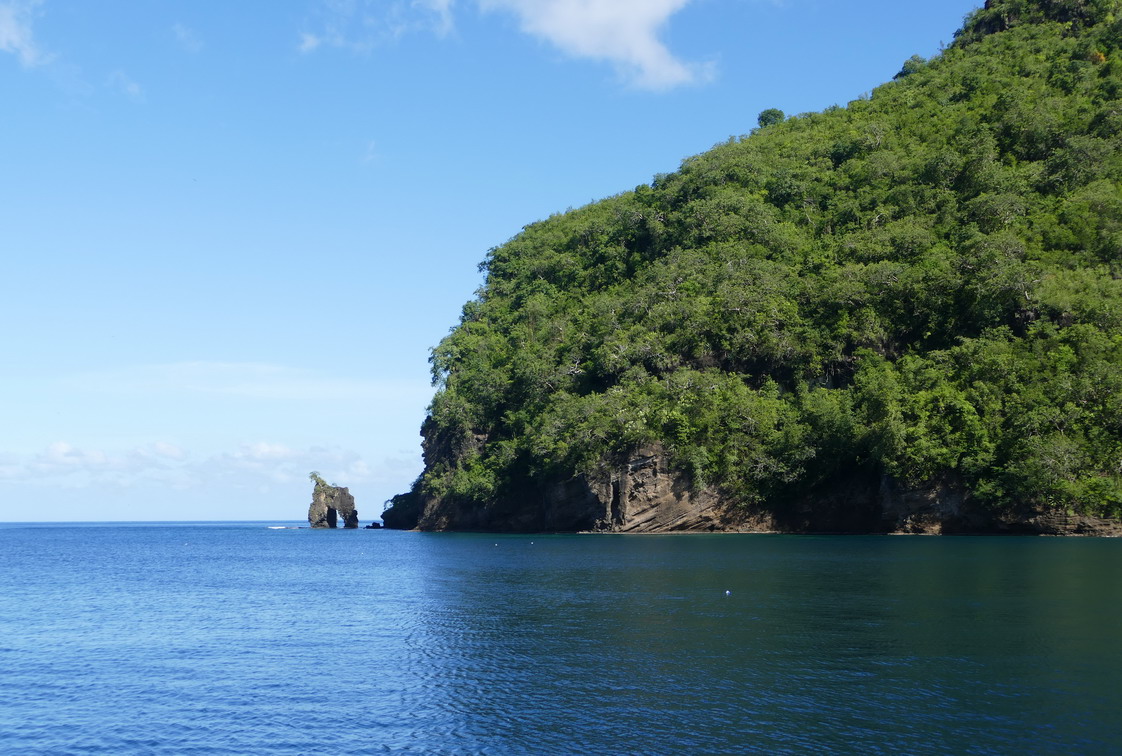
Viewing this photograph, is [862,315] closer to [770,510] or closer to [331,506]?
[770,510]

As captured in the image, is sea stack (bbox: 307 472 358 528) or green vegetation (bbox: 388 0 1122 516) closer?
green vegetation (bbox: 388 0 1122 516)

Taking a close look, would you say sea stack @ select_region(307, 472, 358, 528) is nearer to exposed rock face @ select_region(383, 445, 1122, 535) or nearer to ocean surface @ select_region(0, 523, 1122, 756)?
exposed rock face @ select_region(383, 445, 1122, 535)

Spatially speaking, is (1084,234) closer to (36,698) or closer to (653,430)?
(653,430)

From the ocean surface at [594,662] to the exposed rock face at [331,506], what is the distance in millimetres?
113688

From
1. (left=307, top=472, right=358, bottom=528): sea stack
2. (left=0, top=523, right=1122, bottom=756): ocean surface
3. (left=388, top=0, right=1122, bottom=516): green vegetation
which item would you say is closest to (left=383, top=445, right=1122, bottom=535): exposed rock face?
(left=388, top=0, right=1122, bottom=516): green vegetation

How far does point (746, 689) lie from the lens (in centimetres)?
2703

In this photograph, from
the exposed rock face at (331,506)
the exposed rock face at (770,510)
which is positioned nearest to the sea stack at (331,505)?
the exposed rock face at (331,506)

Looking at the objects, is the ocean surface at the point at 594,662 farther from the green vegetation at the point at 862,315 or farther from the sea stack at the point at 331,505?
the sea stack at the point at 331,505

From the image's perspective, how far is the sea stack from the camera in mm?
172875

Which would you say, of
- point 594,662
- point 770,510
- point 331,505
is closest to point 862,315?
point 770,510

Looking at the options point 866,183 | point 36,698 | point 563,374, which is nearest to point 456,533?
point 563,374

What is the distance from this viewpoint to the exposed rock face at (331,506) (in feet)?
568

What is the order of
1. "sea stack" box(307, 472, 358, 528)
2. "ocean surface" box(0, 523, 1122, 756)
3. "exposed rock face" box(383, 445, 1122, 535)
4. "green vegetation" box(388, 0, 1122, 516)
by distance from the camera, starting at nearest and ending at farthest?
"ocean surface" box(0, 523, 1122, 756)
"green vegetation" box(388, 0, 1122, 516)
"exposed rock face" box(383, 445, 1122, 535)
"sea stack" box(307, 472, 358, 528)

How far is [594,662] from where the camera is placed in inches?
1240
